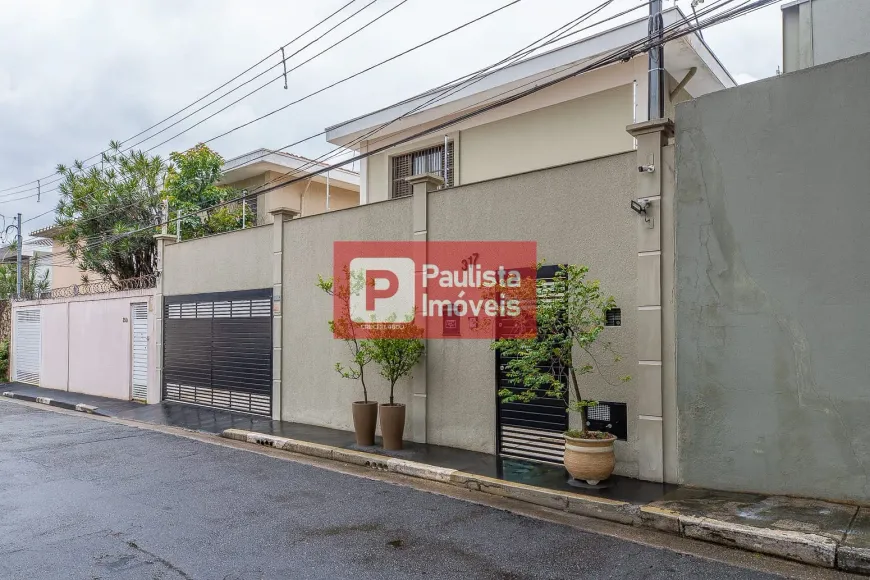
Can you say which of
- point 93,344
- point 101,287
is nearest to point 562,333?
point 93,344

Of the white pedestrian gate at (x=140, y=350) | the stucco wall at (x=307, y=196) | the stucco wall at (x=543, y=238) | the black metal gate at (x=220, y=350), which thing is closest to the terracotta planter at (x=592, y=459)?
the stucco wall at (x=543, y=238)

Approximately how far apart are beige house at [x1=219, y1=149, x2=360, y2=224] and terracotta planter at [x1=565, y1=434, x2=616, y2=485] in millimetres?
12023

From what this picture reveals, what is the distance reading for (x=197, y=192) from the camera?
1644cm

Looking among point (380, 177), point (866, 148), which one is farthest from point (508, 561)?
point (380, 177)

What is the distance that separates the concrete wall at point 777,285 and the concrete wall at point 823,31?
5.66 ft

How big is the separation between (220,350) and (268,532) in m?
8.09

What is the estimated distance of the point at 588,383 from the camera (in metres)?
7.42

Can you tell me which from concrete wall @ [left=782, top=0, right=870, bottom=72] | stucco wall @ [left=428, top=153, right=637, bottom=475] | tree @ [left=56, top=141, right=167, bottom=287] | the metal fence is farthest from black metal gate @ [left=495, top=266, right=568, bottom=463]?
tree @ [left=56, top=141, right=167, bottom=287]

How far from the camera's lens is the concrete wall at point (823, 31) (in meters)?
7.23

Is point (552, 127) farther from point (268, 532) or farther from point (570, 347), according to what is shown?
point (268, 532)

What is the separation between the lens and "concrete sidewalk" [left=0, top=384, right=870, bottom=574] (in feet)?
15.6

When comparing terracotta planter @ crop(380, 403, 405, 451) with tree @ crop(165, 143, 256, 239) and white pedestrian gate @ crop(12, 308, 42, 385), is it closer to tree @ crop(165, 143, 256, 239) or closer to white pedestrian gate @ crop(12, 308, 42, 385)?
tree @ crop(165, 143, 256, 239)

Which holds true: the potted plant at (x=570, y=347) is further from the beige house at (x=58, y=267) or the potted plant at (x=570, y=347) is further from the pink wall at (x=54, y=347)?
the beige house at (x=58, y=267)

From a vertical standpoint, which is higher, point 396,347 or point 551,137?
point 551,137
